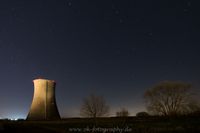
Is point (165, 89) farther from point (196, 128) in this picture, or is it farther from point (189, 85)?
point (196, 128)

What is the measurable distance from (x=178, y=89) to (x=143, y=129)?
87.9ft

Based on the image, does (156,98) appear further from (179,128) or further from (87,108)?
(179,128)

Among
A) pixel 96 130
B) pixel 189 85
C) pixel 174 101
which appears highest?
pixel 189 85

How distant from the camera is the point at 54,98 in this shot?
35812mm

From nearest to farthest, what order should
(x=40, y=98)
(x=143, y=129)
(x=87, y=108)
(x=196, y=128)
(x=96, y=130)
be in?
1. (x=196, y=128)
2. (x=143, y=129)
3. (x=96, y=130)
4. (x=40, y=98)
5. (x=87, y=108)

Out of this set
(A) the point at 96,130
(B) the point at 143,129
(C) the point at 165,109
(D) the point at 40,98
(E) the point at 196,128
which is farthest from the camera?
(C) the point at 165,109

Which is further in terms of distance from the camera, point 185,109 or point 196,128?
point 185,109

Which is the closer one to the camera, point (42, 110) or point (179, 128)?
point (179, 128)

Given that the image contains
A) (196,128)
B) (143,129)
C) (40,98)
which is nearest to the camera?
(196,128)

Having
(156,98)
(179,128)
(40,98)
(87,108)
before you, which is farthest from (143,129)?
(87,108)

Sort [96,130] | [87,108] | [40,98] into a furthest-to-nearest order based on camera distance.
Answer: [87,108] → [40,98] → [96,130]

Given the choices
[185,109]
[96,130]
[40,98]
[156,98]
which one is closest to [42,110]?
[40,98]

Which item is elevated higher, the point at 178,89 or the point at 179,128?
the point at 178,89

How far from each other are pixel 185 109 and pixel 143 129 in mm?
24364
